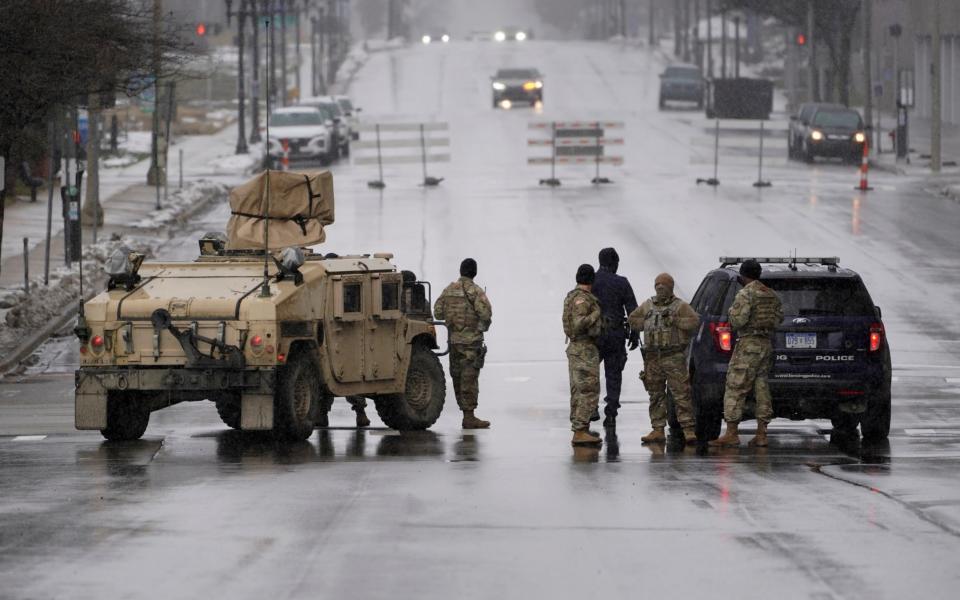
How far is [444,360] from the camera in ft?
82.3

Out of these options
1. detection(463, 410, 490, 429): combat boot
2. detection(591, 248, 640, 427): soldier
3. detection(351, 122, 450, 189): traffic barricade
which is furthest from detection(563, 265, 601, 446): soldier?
detection(351, 122, 450, 189): traffic barricade

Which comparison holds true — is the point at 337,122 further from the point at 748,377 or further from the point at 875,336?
the point at 748,377

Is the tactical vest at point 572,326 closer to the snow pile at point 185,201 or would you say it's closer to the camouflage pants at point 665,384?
the camouflage pants at point 665,384

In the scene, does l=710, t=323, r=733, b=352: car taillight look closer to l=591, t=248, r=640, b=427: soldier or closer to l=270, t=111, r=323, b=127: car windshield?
l=591, t=248, r=640, b=427: soldier

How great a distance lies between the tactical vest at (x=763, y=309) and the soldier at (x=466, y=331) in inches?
123

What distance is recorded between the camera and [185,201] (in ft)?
149

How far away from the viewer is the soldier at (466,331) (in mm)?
18641

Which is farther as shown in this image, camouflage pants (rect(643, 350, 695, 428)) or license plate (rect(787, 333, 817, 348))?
camouflage pants (rect(643, 350, 695, 428))

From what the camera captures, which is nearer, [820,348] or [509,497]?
[509,497]

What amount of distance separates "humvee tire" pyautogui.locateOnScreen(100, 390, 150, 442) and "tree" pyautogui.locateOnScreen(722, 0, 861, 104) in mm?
57305

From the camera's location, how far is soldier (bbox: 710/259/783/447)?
16406 mm

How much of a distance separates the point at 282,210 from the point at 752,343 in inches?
195

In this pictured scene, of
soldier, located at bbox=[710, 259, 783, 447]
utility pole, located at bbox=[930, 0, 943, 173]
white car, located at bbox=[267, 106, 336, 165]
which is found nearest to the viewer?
soldier, located at bbox=[710, 259, 783, 447]

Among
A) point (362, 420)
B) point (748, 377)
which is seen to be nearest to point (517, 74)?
point (362, 420)
